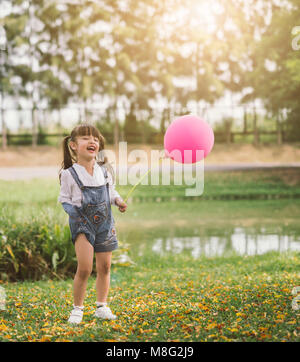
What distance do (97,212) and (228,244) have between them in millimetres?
5042

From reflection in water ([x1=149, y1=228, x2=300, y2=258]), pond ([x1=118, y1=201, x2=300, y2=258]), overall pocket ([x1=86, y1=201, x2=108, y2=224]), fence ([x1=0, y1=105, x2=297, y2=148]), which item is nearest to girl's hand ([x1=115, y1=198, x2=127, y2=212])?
overall pocket ([x1=86, y1=201, x2=108, y2=224])

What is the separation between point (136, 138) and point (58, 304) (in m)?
19.5

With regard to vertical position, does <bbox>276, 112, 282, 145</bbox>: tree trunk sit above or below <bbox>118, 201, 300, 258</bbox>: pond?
above

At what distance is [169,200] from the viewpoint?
13.6 metres

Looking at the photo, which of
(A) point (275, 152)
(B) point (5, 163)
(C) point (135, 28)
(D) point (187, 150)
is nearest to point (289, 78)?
(A) point (275, 152)

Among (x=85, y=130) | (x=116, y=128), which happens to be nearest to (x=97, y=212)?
(x=85, y=130)

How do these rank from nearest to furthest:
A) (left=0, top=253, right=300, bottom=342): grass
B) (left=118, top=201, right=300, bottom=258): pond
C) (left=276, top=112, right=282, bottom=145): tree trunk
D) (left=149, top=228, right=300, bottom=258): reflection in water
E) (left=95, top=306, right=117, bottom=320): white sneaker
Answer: (left=0, top=253, right=300, bottom=342): grass
(left=95, top=306, right=117, bottom=320): white sneaker
(left=149, top=228, right=300, bottom=258): reflection in water
(left=118, top=201, right=300, bottom=258): pond
(left=276, top=112, right=282, bottom=145): tree trunk

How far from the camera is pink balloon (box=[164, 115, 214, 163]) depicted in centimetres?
386

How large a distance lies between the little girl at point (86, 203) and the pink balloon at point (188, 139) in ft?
2.20

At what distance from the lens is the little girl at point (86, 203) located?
3309 mm

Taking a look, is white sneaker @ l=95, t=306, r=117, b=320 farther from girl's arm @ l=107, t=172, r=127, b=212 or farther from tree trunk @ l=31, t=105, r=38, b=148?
tree trunk @ l=31, t=105, r=38, b=148

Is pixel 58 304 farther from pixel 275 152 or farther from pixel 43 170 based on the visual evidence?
pixel 275 152

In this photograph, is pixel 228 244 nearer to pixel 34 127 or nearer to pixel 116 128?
pixel 116 128

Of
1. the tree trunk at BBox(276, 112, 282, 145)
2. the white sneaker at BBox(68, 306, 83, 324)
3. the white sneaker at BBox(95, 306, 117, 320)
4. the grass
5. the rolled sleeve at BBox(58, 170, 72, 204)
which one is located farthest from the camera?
the tree trunk at BBox(276, 112, 282, 145)
